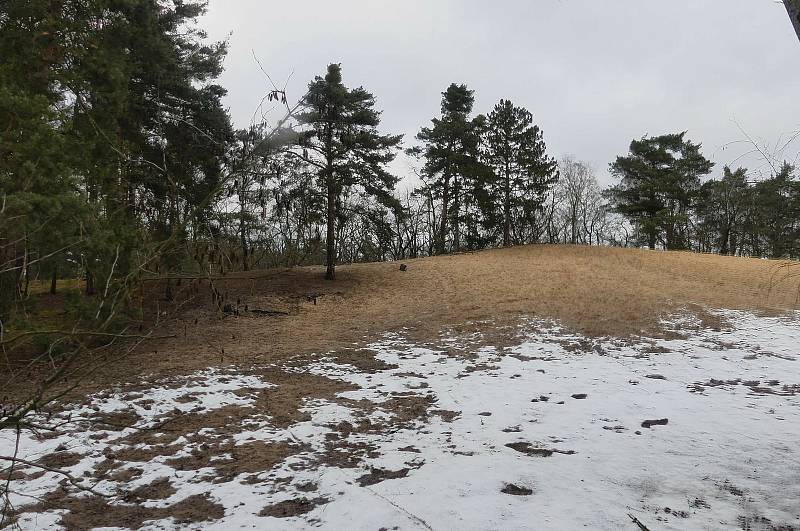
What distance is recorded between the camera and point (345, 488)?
4.23 metres

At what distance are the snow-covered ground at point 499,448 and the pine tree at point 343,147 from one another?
927cm

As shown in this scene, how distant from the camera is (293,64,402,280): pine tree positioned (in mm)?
16266

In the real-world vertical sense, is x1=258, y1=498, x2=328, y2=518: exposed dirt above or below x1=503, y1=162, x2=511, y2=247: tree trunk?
below

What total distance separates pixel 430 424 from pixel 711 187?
30.9 metres

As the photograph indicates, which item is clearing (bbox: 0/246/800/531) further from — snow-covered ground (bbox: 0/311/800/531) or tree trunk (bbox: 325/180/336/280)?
tree trunk (bbox: 325/180/336/280)

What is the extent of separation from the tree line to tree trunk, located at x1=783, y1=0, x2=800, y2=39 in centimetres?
217

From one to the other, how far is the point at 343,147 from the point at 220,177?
14.6 meters

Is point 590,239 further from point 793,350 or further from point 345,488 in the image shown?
point 345,488

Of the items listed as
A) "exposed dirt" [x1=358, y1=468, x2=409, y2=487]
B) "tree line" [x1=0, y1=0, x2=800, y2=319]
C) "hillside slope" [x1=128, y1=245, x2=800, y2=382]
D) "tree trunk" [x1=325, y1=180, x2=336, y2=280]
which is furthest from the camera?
"tree trunk" [x1=325, y1=180, x2=336, y2=280]

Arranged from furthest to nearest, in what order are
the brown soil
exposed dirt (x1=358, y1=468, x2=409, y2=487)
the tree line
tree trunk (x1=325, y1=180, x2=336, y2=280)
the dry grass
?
tree trunk (x1=325, y1=180, x2=336, y2=280) → the dry grass → exposed dirt (x1=358, y1=468, x2=409, y2=487) → the brown soil → the tree line

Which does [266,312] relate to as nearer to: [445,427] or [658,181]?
[445,427]

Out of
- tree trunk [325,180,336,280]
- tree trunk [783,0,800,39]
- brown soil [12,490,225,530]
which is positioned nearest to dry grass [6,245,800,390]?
tree trunk [325,180,336,280]

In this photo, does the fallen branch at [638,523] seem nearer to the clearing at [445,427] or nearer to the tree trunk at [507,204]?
the clearing at [445,427]

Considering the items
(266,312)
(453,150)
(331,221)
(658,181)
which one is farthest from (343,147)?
(658,181)
